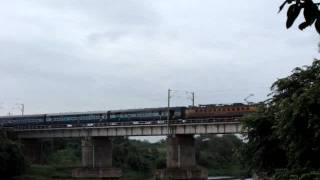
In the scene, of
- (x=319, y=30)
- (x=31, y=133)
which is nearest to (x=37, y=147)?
(x=31, y=133)

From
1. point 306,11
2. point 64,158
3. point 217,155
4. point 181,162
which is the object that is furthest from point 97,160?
point 306,11

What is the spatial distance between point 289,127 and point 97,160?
252ft

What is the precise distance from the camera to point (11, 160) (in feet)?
291

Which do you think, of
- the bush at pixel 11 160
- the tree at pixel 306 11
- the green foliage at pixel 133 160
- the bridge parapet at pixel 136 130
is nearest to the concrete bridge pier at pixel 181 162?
the bridge parapet at pixel 136 130

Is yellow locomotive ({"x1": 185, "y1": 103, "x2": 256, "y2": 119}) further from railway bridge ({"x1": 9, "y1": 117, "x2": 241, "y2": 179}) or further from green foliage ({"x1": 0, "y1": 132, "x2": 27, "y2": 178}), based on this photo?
green foliage ({"x1": 0, "y1": 132, "x2": 27, "y2": 178})

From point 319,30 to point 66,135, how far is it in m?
102

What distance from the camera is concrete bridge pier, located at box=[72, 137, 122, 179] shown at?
99.9 meters

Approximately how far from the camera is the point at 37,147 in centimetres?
11612

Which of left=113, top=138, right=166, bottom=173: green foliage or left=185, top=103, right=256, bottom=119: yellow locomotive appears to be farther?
left=113, top=138, right=166, bottom=173: green foliage

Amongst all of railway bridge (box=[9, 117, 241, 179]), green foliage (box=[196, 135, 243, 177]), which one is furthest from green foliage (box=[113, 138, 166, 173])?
railway bridge (box=[9, 117, 241, 179])

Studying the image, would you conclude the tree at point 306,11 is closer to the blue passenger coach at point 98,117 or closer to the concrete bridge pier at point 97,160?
the blue passenger coach at point 98,117

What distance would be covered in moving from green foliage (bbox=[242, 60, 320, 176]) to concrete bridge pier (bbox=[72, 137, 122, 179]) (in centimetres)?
6420

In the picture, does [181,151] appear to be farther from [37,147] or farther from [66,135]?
[37,147]

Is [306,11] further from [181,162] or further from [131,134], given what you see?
[131,134]
